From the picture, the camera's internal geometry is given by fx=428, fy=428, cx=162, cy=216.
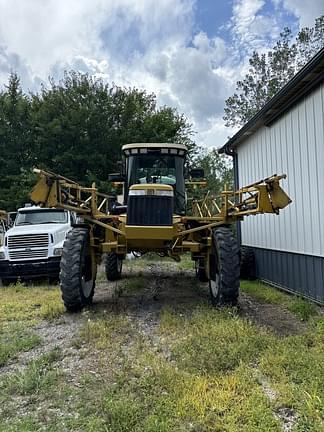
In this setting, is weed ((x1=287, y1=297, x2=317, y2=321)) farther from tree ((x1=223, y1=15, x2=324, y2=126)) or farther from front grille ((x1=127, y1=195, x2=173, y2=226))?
tree ((x1=223, y1=15, x2=324, y2=126))

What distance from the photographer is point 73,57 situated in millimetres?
18906

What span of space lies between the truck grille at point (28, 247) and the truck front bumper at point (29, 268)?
0.14 meters

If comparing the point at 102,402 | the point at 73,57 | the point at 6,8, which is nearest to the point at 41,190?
the point at 102,402

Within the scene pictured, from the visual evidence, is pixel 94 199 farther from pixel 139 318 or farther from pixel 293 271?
pixel 293 271

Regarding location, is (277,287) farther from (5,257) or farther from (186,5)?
(186,5)

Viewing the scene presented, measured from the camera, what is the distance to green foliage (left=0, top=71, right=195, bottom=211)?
18188mm

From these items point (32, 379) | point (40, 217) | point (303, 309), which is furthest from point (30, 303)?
point (303, 309)

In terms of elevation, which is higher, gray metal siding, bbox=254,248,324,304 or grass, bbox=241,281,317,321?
gray metal siding, bbox=254,248,324,304

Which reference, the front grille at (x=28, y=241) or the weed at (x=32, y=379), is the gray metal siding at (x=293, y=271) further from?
the front grille at (x=28, y=241)

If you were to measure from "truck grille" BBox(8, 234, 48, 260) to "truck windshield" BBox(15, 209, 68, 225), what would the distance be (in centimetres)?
105

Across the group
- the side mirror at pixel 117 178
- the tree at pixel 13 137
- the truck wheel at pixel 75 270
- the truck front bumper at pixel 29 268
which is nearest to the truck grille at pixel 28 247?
the truck front bumper at pixel 29 268

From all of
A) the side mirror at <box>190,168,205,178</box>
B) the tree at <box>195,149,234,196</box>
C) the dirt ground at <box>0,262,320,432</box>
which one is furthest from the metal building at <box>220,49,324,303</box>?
the tree at <box>195,149,234,196</box>

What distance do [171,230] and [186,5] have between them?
722 centimetres

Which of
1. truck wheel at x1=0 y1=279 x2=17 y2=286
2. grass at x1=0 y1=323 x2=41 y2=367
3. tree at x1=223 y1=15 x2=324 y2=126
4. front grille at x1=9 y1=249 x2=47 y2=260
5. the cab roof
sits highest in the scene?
tree at x1=223 y1=15 x2=324 y2=126
